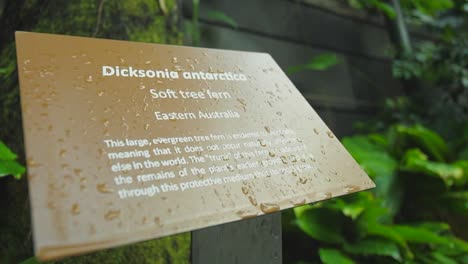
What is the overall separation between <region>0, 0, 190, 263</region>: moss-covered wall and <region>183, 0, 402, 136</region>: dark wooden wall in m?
1.84

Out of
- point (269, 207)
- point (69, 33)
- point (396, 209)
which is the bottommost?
point (396, 209)

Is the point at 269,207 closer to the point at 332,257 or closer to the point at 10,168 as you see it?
the point at 10,168

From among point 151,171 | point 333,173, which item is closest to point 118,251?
point 151,171

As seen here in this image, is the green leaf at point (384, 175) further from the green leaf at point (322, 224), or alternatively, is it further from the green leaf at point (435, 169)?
the green leaf at point (322, 224)

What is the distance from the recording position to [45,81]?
87 cm

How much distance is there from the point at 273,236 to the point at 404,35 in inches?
157

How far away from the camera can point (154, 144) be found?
840mm

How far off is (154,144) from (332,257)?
4.06 ft

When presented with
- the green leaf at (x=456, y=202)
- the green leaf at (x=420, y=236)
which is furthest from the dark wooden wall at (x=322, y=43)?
the green leaf at (x=420, y=236)

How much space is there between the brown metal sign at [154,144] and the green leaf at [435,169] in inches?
71.9

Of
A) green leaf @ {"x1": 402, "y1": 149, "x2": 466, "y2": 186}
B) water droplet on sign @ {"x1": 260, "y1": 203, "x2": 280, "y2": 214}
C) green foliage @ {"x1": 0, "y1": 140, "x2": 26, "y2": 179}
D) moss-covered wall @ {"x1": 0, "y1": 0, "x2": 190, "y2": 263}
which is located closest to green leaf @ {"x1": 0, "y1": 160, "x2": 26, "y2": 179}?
green foliage @ {"x1": 0, "y1": 140, "x2": 26, "y2": 179}

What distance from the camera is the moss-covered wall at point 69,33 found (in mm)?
1360

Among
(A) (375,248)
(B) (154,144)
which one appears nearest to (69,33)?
(B) (154,144)

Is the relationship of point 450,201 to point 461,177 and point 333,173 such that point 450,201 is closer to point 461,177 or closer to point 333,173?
point 461,177
